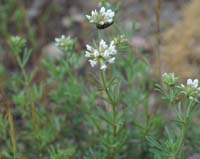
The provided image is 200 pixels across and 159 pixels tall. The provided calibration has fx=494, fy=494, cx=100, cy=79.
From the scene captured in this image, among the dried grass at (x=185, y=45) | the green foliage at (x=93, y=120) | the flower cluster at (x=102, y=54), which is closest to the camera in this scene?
the flower cluster at (x=102, y=54)

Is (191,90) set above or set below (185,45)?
below

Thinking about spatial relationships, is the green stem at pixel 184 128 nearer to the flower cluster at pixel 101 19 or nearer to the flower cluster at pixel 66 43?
the flower cluster at pixel 101 19

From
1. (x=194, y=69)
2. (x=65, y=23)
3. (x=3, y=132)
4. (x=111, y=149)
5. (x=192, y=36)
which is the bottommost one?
(x=111, y=149)

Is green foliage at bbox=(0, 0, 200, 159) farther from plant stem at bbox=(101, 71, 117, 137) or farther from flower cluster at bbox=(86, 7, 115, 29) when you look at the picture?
flower cluster at bbox=(86, 7, 115, 29)

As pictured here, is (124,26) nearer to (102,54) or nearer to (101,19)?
(101,19)

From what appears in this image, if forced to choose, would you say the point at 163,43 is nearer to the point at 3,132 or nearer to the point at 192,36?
the point at 192,36

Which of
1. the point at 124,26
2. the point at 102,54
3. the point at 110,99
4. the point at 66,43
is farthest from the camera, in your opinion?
the point at 124,26

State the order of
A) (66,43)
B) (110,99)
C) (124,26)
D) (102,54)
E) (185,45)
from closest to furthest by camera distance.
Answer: (102,54) → (110,99) → (66,43) → (185,45) → (124,26)

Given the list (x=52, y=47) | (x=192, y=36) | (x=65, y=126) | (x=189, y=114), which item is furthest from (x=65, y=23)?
(x=189, y=114)

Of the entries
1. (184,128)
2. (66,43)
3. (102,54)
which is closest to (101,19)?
(102,54)

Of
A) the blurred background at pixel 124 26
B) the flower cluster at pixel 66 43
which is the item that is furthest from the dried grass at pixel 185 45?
the flower cluster at pixel 66 43

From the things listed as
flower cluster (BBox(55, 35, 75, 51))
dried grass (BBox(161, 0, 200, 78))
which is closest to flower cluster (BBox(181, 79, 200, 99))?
flower cluster (BBox(55, 35, 75, 51))
